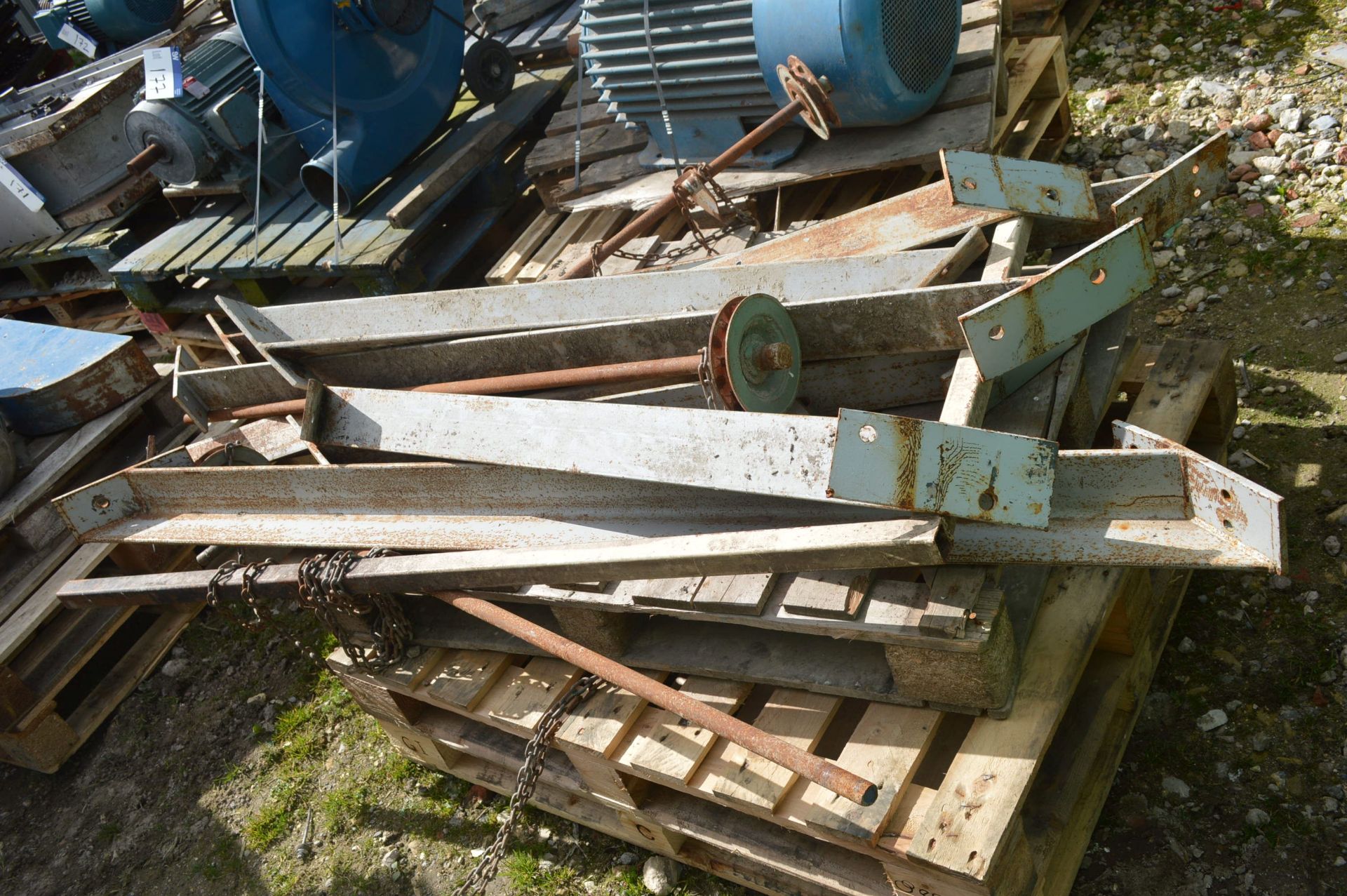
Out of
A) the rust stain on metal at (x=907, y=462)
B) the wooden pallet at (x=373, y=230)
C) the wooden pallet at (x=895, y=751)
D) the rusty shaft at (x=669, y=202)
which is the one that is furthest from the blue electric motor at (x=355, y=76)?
the rust stain on metal at (x=907, y=462)

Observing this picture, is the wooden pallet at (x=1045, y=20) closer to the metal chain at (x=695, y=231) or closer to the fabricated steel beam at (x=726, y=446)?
the metal chain at (x=695, y=231)

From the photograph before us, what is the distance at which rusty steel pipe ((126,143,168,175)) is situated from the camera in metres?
4.41

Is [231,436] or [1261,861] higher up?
[231,436]

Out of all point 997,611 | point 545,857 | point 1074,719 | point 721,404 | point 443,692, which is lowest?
point 545,857

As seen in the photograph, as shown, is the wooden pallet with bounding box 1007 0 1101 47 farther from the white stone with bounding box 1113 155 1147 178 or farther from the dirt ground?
the white stone with bounding box 1113 155 1147 178

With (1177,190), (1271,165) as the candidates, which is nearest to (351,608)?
(1177,190)

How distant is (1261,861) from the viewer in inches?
83.1

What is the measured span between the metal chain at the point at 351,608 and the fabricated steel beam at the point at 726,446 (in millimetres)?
308

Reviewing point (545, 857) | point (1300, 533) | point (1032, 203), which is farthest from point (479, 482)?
point (1300, 533)

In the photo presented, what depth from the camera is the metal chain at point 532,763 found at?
7.00 feet

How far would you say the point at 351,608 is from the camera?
8.17ft

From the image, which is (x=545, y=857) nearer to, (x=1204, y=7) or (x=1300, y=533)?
(x=1300, y=533)

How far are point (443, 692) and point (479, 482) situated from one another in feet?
1.92

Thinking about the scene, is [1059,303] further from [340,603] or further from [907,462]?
[340,603]
